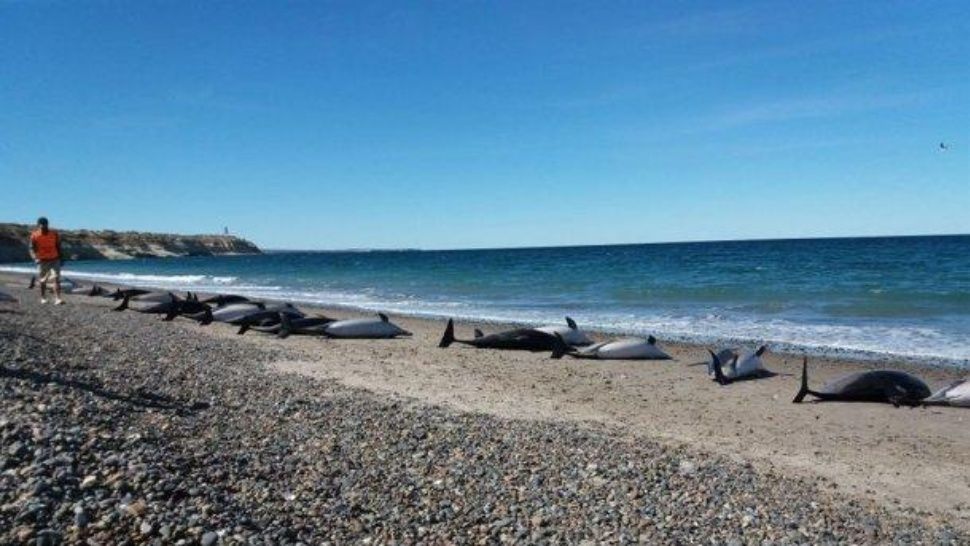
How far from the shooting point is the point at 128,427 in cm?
646

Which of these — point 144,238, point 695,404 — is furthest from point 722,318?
point 144,238

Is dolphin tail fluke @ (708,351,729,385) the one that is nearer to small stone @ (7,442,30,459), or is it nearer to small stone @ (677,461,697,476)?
small stone @ (677,461,697,476)

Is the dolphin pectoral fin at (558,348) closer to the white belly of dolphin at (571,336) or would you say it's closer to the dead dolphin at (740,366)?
the white belly of dolphin at (571,336)

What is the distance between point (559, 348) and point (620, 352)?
112 centimetres

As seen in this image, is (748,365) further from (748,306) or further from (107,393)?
(748,306)

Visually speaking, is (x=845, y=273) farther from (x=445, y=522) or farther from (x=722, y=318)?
(x=445, y=522)

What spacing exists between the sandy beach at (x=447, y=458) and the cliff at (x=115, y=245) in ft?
325

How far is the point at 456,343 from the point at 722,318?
331 inches

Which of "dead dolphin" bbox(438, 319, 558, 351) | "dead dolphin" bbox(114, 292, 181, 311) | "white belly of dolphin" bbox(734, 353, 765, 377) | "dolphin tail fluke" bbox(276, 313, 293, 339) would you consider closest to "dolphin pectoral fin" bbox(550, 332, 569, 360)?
"dead dolphin" bbox(438, 319, 558, 351)

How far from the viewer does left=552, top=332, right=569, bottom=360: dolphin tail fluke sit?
14.4 meters

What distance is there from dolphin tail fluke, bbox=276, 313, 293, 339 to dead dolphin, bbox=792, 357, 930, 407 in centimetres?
1047

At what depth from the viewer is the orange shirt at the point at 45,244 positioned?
20312 mm

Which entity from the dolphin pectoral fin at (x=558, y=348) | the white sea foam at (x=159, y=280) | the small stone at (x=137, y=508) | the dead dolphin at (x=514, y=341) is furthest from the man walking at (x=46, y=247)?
the white sea foam at (x=159, y=280)

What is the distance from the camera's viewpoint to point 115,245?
124000mm
